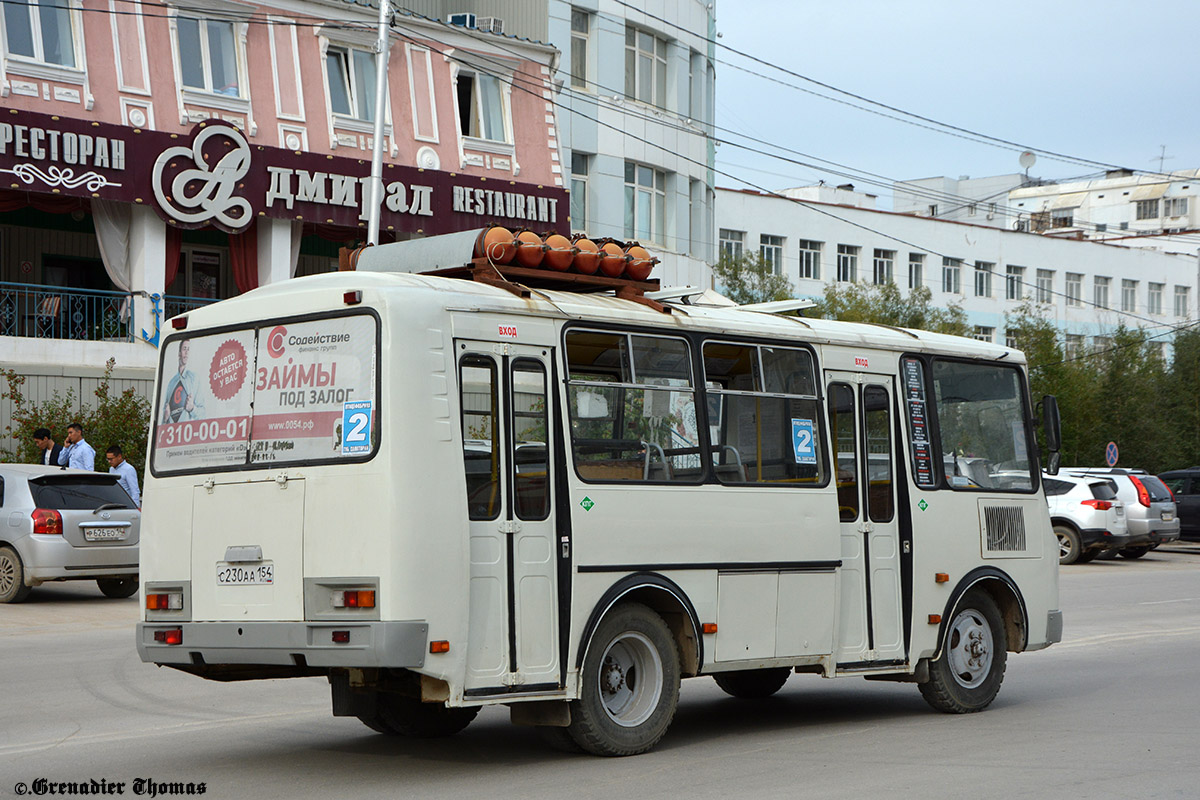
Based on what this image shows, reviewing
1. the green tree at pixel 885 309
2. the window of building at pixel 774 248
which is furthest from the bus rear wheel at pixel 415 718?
the window of building at pixel 774 248

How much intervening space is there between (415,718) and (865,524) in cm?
322

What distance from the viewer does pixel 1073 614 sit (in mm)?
18594

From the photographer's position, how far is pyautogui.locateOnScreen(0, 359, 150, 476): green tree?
23922 mm

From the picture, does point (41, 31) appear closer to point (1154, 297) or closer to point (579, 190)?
point (579, 190)

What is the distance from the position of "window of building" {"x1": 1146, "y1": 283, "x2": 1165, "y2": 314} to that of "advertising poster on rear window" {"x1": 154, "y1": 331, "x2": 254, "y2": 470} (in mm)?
73035

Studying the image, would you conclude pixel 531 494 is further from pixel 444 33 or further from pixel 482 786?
pixel 444 33

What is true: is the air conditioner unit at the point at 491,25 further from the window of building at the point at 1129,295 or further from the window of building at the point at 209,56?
the window of building at the point at 1129,295

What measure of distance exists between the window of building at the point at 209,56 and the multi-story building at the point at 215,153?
0.10 ft

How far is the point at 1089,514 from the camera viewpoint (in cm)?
2841

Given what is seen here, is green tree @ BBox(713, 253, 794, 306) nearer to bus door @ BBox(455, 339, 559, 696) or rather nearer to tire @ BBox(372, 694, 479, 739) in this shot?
tire @ BBox(372, 694, 479, 739)

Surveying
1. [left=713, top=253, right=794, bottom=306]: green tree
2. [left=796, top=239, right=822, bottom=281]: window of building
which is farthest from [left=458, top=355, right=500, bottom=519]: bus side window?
[left=796, top=239, right=822, bottom=281]: window of building

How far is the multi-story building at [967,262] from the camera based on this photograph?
195ft

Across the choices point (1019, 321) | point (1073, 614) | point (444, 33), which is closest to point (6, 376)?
point (444, 33)

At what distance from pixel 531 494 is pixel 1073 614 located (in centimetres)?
1216
